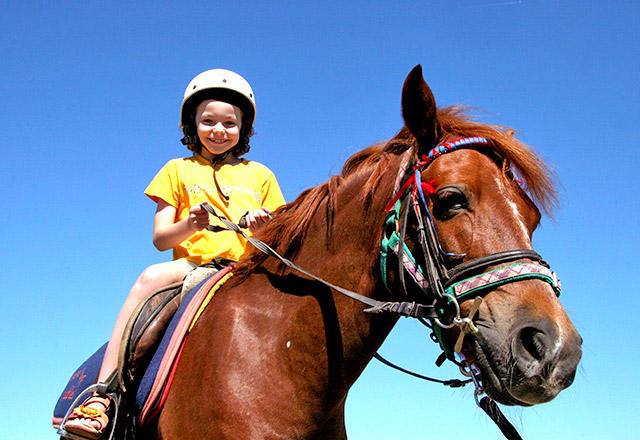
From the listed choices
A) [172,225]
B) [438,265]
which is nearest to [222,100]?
[172,225]

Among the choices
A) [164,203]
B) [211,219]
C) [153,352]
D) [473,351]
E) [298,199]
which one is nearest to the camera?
[473,351]

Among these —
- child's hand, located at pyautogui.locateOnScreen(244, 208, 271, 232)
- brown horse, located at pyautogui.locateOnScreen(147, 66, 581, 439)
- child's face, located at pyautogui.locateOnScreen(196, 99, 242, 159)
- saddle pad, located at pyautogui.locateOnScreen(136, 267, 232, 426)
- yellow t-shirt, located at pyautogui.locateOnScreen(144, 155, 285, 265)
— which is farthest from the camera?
child's face, located at pyautogui.locateOnScreen(196, 99, 242, 159)

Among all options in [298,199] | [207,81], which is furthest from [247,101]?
[298,199]

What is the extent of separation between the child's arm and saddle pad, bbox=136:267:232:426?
0.54 m

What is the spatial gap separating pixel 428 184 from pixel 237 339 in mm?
1469

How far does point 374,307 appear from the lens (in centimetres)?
312

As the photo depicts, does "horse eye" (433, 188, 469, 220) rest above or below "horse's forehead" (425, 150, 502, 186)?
below

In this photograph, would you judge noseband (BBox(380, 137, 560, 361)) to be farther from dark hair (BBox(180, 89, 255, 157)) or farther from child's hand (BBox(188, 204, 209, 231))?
dark hair (BBox(180, 89, 255, 157))

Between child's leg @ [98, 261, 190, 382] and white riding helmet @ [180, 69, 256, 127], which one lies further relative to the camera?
white riding helmet @ [180, 69, 256, 127]

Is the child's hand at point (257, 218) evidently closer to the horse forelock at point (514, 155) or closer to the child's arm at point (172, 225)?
the child's arm at point (172, 225)

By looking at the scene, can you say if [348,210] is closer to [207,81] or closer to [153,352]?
[153,352]

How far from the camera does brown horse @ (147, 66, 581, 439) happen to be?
270cm

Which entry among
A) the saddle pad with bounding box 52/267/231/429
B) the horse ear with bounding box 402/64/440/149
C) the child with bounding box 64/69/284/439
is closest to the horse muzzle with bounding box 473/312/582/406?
the horse ear with bounding box 402/64/440/149

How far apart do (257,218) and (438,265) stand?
62.6 inches
